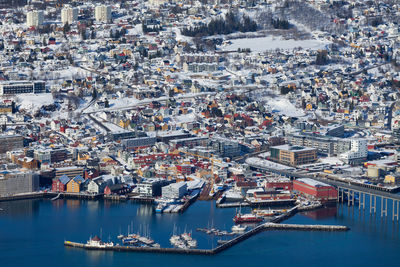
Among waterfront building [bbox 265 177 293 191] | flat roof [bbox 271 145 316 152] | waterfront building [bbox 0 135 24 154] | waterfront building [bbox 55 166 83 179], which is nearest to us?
waterfront building [bbox 265 177 293 191]

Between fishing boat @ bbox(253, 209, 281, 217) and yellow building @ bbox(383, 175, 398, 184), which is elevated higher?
yellow building @ bbox(383, 175, 398, 184)

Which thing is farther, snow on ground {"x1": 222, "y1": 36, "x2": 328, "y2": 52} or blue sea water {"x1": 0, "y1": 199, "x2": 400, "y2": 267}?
snow on ground {"x1": 222, "y1": 36, "x2": 328, "y2": 52}

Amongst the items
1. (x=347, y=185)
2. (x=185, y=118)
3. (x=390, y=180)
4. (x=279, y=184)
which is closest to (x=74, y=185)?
(x=279, y=184)

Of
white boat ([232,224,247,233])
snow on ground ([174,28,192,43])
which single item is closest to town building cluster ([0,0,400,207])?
snow on ground ([174,28,192,43])

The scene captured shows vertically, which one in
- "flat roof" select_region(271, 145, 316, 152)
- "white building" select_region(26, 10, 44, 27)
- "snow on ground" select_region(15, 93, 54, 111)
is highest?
"white building" select_region(26, 10, 44, 27)

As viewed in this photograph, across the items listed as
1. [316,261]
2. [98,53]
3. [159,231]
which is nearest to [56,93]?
[98,53]

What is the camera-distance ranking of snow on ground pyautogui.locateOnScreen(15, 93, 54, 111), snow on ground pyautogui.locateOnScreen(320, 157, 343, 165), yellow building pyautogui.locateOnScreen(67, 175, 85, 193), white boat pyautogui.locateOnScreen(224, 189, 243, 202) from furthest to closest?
snow on ground pyautogui.locateOnScreen(15, 93, 54, 111) → snow on ground pyautogui.locateOnScreen(320, 157, 343, 165) → yellow building pyautogui.locateOnScreen(67, 175, 85, 193) → white boat pyautogui.locateOnScreen(224, 189, 243, 202)

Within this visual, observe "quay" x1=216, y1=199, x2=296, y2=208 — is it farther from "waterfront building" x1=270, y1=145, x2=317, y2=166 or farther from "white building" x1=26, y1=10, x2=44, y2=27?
"white building" x1=26, y1=10, x2=44, y2=27
